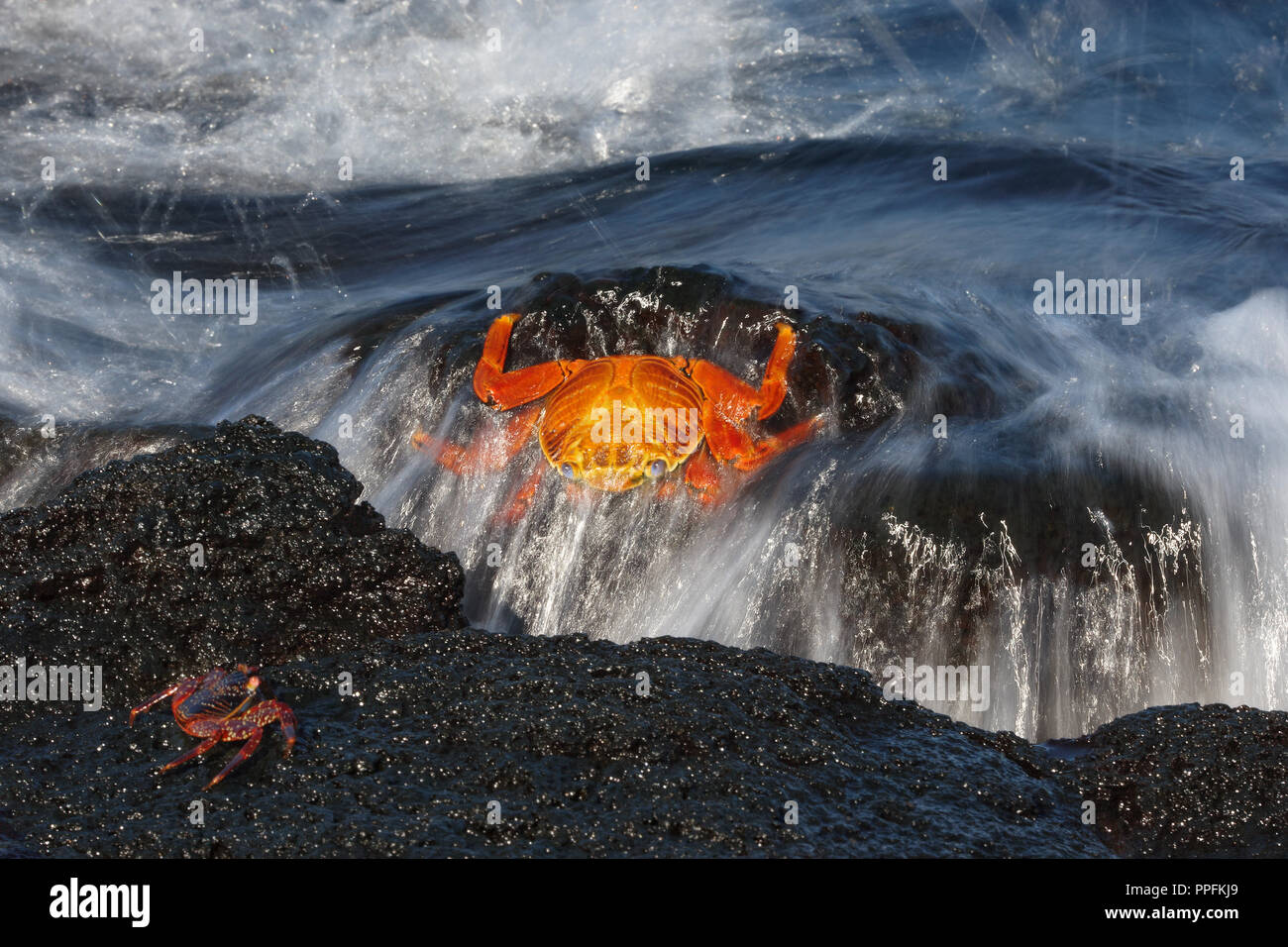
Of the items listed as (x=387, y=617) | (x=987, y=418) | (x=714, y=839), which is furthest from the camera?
(x=987, y=418)

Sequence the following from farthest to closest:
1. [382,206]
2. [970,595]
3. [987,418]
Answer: [382,206] → [987,418] → [970,595]

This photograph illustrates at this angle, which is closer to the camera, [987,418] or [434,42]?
[987,418]

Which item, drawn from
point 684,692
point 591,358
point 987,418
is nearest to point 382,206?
point 591,358

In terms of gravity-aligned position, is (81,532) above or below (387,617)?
above

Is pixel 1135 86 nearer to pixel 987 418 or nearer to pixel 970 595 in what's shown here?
pixel 987 418

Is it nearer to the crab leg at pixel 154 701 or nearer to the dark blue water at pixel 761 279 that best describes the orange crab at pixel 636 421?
the dark blue water at pixel 761 279

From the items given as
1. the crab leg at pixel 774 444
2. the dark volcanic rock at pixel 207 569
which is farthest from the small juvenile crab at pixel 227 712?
the crab leg at pixel 774 444
